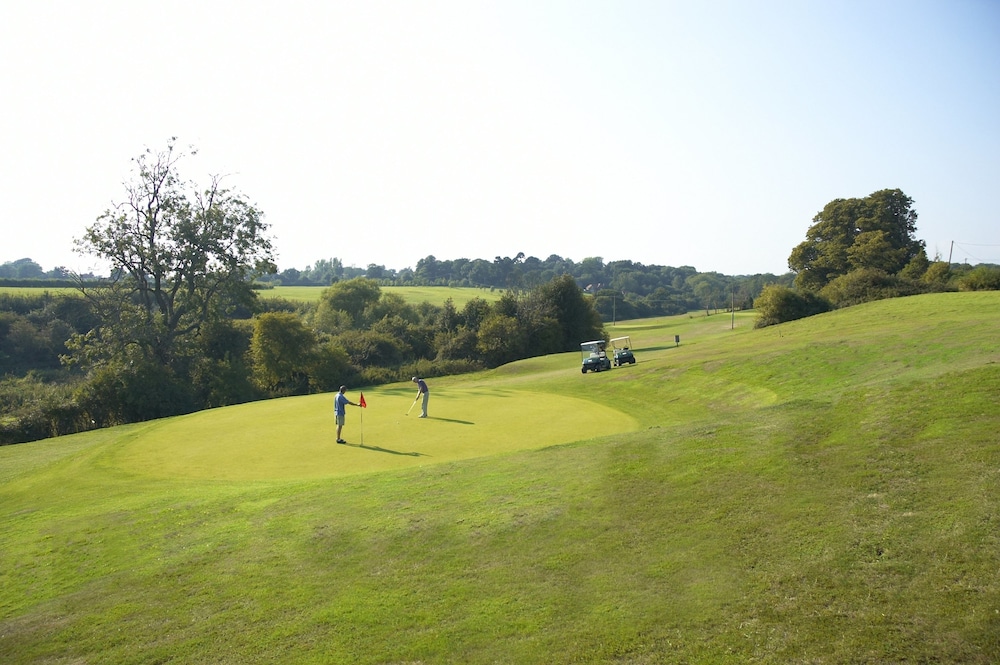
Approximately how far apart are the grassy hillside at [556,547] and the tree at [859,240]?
5393 cm

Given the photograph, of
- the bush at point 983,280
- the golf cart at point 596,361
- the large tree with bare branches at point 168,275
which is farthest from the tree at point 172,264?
the bush at point 983,280

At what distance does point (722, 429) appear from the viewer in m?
14.8

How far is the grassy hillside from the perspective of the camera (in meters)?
7.50

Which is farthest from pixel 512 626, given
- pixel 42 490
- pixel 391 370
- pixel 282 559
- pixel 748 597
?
pixel 391 370

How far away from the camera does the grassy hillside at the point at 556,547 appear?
7496 mm

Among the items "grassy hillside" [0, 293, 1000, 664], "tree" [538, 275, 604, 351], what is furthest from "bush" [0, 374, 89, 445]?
"tree" [538, 275, 604, 351]

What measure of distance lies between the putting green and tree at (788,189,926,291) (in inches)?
2008

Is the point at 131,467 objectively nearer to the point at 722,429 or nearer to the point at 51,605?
the point at 51,605

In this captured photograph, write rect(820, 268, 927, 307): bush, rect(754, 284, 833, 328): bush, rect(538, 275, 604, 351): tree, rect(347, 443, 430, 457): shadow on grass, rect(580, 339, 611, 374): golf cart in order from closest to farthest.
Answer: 1. rect(347, 443, 430, 457): shadow on grass
2. rect(580, 339, 611, 374): golf cart
3. rect(820, 268, 927, 307): bush
4. rect(754, 284, 833, 328): bush
5. rect(538, 275, 604, 351): tree

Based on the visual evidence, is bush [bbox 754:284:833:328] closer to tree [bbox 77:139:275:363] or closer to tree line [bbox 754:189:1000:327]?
tree line [bbox 754:189:1000:327]

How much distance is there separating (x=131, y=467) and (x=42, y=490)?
2218 mm

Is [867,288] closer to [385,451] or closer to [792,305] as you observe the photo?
[792,305]

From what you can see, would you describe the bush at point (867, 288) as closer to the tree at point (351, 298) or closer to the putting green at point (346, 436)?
the putting green at point (346, 436)

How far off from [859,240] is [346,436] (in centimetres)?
6449
